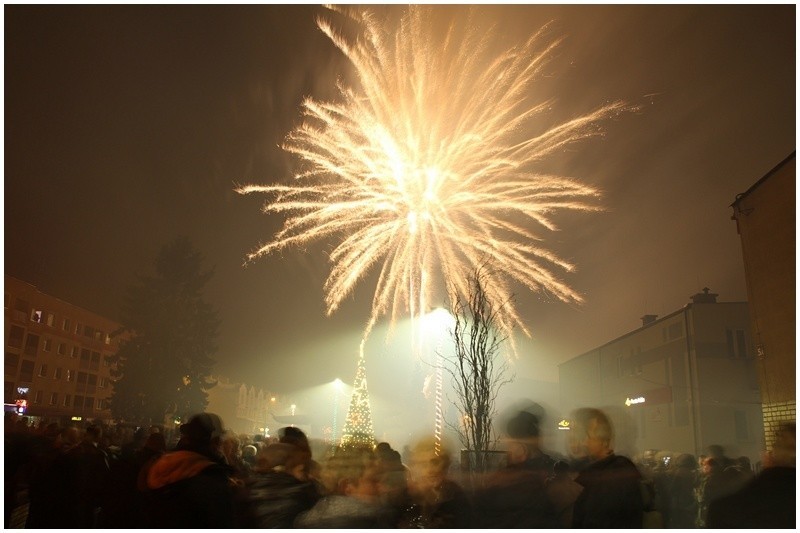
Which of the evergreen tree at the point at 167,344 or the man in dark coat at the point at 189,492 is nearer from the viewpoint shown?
the man in dark coat at the point at 189,492

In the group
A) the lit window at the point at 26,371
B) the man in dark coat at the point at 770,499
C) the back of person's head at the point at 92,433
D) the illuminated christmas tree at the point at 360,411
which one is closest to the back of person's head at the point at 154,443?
the back of person's head at the point at 92,433

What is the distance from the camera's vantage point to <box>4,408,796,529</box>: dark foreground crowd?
4.25 meters

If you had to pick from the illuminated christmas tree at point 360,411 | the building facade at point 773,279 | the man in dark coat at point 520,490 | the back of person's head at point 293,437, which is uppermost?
the building facade at point 773,279

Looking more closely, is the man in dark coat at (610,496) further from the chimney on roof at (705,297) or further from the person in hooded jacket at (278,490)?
the chimney on roof at (705,297)

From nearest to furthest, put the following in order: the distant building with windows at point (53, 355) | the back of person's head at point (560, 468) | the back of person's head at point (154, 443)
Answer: the back of person's head at point (560, 468) → the back of person's head at point (154, 443) → the distant building with windows at point (53, 355)

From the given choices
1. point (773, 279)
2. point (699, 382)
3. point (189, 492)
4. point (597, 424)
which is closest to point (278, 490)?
point (189, 492)

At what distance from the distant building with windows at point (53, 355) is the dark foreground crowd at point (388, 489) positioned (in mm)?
44268

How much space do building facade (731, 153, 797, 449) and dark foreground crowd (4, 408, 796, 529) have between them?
14.8m

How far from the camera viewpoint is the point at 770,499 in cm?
481

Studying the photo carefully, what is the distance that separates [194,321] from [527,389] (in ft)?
116

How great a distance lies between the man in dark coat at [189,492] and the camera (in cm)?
446

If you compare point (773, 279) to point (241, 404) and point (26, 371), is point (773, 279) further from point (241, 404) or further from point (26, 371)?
point (241, 404)

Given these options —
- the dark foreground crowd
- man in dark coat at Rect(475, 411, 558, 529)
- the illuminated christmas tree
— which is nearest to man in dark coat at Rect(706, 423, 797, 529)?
the dark foreground crowd

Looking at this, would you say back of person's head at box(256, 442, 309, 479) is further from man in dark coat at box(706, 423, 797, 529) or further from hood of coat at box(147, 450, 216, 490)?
man in dark coat at box(706, 423, 797, 529)
